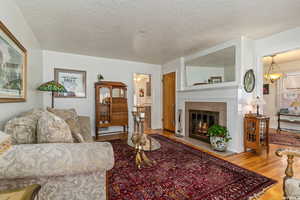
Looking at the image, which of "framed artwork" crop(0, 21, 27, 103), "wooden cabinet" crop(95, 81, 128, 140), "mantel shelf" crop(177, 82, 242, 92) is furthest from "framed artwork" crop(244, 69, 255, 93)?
"framed artwork" crop(0, 21, 27, 103)

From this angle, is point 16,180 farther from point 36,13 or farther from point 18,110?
point 36,13

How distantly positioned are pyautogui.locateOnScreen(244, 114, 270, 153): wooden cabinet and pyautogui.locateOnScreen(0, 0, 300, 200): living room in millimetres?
19

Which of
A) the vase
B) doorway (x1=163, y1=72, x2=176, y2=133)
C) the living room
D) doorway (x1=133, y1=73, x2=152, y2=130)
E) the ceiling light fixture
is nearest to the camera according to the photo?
the living room

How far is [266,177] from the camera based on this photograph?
1967mm

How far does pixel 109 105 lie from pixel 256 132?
3.41 m

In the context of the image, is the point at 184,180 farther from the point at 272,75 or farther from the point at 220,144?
the point at 272,75

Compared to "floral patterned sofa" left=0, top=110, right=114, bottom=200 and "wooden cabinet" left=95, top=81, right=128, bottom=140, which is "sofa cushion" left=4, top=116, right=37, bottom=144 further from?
"wooden cabinet" left=95, top=81, right=128, bottom=140

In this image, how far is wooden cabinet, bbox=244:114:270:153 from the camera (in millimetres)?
2750

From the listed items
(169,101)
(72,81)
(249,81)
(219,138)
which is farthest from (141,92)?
(249,81)

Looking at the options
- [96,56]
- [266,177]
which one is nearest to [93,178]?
[266,177]

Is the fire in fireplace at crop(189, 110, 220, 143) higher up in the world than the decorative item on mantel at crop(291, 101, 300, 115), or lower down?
lower down

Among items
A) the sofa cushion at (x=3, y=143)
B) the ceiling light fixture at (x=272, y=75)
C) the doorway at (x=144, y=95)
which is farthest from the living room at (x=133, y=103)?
the doorway at (x=144, y=95)

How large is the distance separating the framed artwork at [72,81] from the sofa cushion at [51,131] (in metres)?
2.87

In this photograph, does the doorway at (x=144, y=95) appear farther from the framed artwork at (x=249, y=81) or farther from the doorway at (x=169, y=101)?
the framed artwork at (x=249, y=81)
